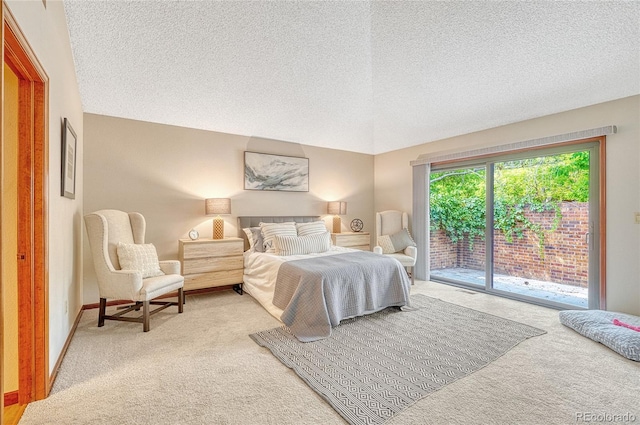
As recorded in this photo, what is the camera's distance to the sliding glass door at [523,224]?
3.65 metres

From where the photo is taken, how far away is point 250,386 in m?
2.03

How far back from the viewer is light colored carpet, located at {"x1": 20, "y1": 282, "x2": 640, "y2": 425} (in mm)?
1745

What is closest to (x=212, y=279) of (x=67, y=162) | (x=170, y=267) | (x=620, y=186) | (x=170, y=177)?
(x=170, y=267)

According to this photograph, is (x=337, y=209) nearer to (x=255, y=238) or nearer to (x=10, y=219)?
(x=255, y=238)

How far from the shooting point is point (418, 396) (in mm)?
1919

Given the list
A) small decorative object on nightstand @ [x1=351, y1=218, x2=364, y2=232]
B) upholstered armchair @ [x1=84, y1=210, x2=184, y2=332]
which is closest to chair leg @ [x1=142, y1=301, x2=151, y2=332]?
upholstered armchair @ [x1=84, y1=210, x2=184, y2=332]

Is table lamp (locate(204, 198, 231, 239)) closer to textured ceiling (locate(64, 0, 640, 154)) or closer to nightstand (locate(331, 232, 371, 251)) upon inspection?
textured ceiling (locate(64, 0, 640, 154))

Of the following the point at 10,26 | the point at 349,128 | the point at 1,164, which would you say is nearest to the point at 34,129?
the point at 10,26

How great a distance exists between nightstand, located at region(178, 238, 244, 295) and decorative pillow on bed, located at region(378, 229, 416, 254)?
7.59ft

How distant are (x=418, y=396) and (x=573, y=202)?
11.0 ft

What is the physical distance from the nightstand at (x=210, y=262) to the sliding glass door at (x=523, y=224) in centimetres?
330

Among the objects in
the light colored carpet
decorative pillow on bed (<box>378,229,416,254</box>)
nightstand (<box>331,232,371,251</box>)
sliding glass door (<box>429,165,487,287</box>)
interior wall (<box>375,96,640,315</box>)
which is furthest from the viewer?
nightstand (<box>331,232,371,251</box>)

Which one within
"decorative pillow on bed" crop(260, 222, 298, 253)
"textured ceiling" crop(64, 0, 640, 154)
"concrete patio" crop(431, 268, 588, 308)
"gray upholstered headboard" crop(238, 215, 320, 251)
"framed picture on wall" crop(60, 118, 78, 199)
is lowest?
"concrete patio" crop(431, 268, 588, 308)

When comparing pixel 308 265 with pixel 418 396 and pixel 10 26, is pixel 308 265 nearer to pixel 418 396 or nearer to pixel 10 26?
pixel 418 396
